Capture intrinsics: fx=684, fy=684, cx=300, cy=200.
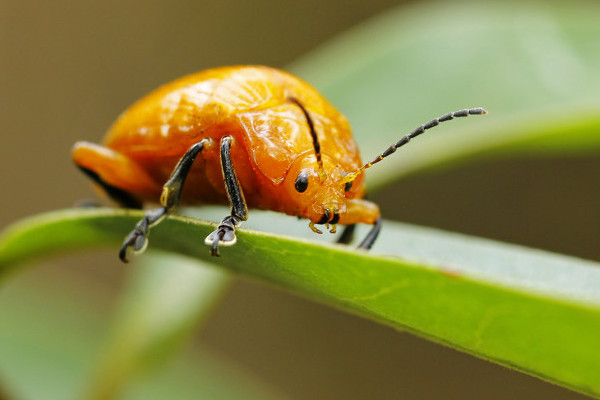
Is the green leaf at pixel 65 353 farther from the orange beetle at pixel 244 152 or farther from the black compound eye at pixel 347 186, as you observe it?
the black compound eye at pixel 347 186

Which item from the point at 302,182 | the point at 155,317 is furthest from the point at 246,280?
the point at 302,182

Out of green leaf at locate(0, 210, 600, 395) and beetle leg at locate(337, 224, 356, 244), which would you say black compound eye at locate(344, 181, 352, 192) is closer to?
beetle leg at locate(337, 224, 356, 244)

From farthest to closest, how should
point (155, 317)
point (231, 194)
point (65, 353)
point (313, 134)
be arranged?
1. point (65, 353)
2. point (155, 317)
3. point (313, 134)
4. point (231, 194)

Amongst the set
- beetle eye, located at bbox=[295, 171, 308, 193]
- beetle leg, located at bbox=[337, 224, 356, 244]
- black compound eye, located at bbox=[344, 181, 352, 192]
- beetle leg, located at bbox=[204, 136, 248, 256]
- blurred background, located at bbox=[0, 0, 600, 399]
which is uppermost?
beetle leg, located at bbox=[204, 136, 248, 256]

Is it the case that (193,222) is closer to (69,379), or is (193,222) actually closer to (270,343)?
(69,379)

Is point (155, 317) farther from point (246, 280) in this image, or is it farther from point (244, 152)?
point (246, 280)

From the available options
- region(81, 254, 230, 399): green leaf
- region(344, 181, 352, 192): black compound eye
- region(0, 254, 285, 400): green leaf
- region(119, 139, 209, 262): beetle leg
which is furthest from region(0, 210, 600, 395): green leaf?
region(0, 254, 285, 400): green leaf
